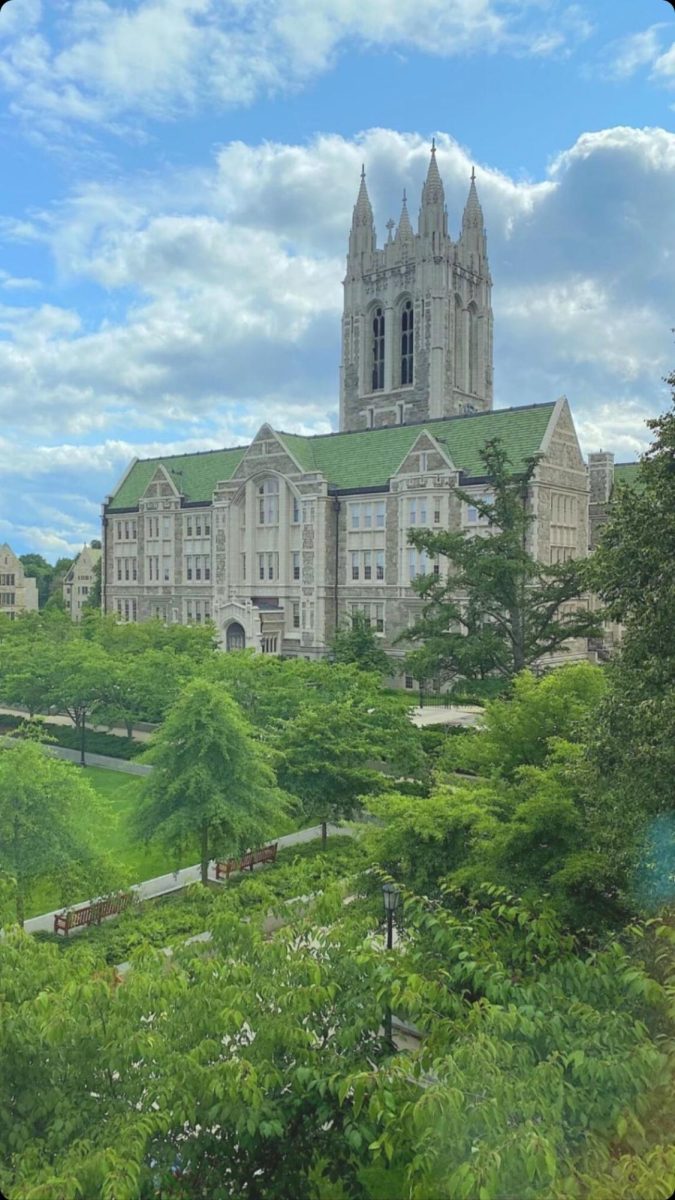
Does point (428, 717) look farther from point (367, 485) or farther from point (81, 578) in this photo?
point (81, 578)

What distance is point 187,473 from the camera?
6356 centimetres

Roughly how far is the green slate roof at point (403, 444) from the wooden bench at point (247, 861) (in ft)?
82.7

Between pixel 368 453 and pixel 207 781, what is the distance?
36.9m

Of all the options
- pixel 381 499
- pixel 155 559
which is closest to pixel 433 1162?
pixel 381 499

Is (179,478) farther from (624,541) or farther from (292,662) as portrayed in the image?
(624,541)

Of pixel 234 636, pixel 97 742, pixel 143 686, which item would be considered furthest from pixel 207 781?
pixel 234 636

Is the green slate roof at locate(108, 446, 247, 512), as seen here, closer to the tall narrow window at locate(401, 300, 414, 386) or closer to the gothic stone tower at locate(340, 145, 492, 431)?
the gothic stone tower at locate(340, 145, 492, 431)

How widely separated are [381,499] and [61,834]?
3582cm

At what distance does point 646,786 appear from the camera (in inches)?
431

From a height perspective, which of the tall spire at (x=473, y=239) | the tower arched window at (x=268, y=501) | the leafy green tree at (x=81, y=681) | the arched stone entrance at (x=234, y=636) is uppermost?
the tall spire at (x=473, y=239)

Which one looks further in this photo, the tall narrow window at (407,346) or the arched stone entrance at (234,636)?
the tall narrow window at (407,346)

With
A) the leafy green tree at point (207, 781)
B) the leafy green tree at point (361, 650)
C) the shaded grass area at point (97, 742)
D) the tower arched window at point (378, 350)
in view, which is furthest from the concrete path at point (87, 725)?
the tower arched window at point (378, 350)

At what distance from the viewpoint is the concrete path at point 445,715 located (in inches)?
1449

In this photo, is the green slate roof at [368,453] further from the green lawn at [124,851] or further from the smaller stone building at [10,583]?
the green lawn at [124,851]
